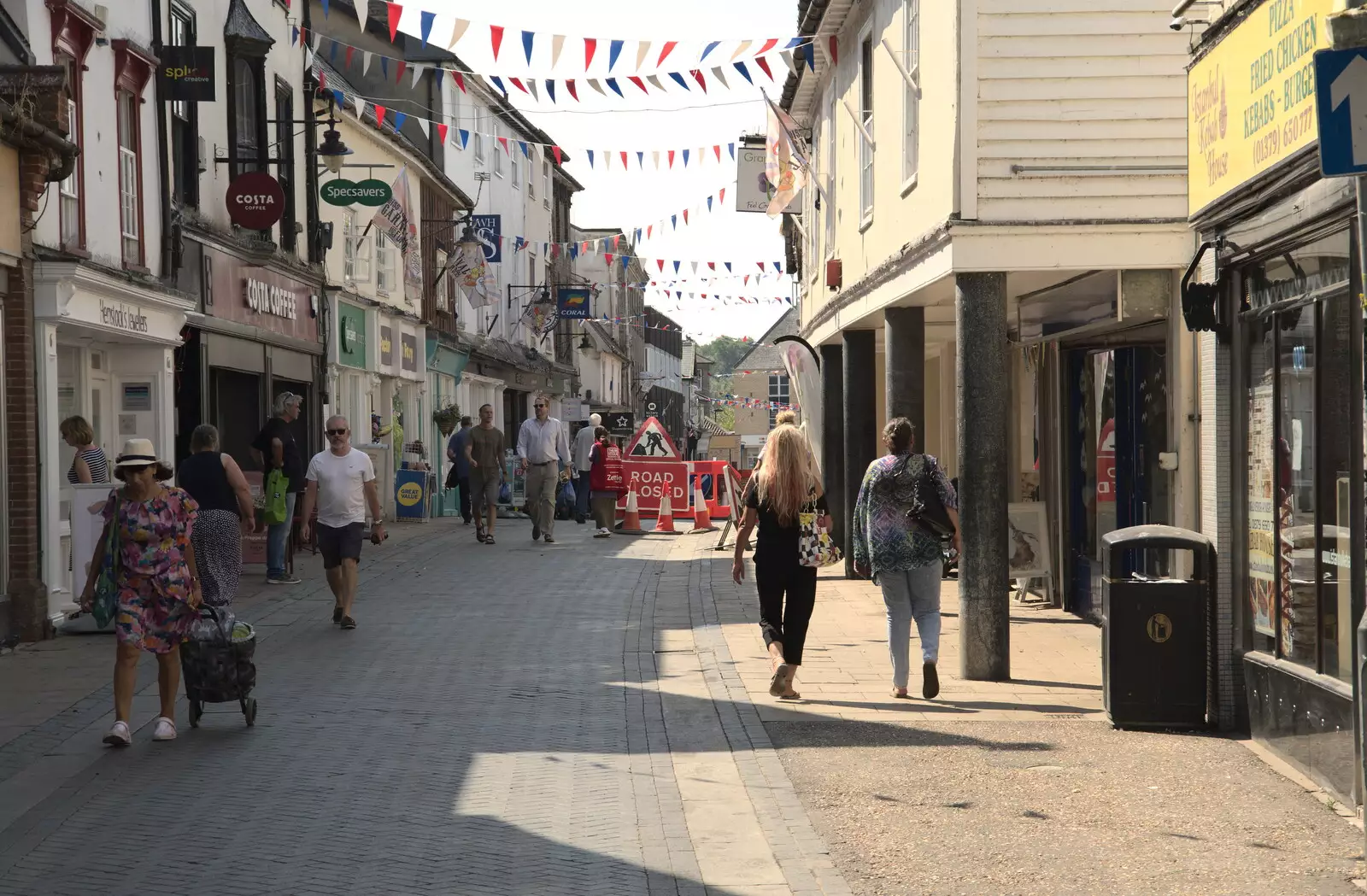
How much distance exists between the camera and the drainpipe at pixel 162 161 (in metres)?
17.3

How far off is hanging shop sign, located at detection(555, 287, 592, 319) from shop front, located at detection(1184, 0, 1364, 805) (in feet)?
130

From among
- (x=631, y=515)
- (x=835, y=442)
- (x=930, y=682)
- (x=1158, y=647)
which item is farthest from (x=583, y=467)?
(x=1158, y=647)

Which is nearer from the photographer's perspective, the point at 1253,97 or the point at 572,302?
the point at 1253,97

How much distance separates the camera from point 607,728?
892 cm

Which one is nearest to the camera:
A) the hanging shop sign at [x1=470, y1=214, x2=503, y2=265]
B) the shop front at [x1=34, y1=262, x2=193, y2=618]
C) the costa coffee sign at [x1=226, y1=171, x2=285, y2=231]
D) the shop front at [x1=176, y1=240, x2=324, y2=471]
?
the shop front at [x1=34, y1=262, x2=193, y2=618]

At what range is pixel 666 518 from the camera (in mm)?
25969

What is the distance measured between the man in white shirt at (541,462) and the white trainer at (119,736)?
13.9 metres

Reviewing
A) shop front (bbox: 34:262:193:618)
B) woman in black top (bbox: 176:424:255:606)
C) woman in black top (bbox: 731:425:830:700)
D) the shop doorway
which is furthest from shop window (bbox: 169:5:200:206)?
woman in black top (bbox: 731:425:830:700)

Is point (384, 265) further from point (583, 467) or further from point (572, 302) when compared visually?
point (572, 302)

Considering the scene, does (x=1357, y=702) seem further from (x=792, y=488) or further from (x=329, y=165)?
(x=329, y=165)

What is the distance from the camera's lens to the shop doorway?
1244 cm

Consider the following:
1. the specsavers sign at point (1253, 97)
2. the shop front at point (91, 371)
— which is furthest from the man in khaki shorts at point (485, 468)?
the specsavers sign at point (1253, 97)

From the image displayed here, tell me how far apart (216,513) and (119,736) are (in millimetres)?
3129

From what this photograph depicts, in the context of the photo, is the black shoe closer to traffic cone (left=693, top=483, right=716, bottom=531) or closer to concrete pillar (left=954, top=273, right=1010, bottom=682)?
concrete pillar (left=954, top=273, right=1010, bottom=682)
